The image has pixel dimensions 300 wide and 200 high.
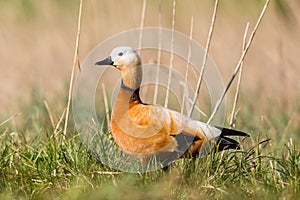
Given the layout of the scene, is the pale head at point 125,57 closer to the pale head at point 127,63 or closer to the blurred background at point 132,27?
the pale head at point 127,63

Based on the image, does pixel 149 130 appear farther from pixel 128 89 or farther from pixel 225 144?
pixel 225 144

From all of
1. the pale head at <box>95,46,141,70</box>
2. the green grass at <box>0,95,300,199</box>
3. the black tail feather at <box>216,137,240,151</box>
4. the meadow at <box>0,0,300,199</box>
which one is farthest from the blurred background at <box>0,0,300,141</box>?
the pale head at <box>95,46,141,70</box>

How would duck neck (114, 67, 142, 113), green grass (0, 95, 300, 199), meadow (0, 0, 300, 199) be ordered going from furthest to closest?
duck neck (114, 67, 142, 113) → meadow (0, 0, 300, 199) → green grass (0, 95, 300, 199)

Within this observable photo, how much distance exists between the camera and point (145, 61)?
22.7ft

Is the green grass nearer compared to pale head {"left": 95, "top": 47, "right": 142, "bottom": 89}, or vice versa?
the green grass

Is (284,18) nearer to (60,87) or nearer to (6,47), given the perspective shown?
(60,87)

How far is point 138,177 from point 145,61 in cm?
306

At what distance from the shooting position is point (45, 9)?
7.90 meters

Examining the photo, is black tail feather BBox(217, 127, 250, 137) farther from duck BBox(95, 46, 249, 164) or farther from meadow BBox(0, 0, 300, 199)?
meadow BBox(0, 0, 300, 199)

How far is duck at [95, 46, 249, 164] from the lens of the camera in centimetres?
393

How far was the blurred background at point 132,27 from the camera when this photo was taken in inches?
254

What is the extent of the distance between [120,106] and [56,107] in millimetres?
1867

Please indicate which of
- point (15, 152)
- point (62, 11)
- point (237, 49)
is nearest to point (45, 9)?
point (62, 11)

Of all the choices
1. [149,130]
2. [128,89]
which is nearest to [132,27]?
[128,89]
